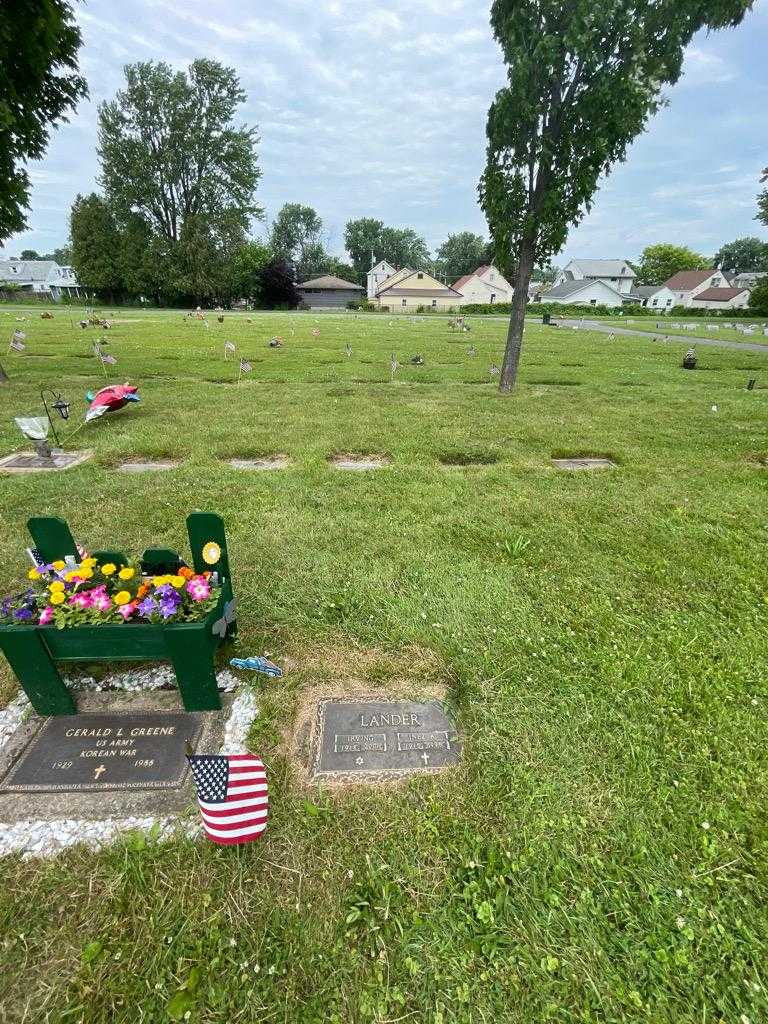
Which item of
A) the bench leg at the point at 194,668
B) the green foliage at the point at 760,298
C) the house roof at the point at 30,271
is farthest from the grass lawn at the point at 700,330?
the house roof at the point at 30,271

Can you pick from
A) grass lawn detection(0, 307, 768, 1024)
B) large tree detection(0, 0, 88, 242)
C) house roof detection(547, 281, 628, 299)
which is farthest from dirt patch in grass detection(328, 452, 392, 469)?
house roof detection(547, 281, 628, 299)

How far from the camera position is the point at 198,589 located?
2492 mm

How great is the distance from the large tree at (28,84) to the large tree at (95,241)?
166 feet

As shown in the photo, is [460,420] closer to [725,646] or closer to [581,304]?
[725,646]

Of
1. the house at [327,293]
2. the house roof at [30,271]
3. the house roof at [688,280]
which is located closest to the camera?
the house at [327,293]

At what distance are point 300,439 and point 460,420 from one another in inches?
120

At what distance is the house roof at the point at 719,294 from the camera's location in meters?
69.9

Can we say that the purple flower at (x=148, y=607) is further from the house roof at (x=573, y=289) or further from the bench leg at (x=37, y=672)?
the house roof at (x=573, y=289)

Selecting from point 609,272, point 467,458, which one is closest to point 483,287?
point 609,272

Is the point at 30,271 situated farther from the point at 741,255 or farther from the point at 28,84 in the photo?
the point at 741,255

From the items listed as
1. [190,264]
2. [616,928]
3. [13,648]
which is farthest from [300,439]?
[190,264]

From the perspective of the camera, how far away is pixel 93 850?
1.98 metres

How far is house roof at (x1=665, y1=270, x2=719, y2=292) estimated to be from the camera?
76.4m

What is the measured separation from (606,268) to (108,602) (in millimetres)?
94590
